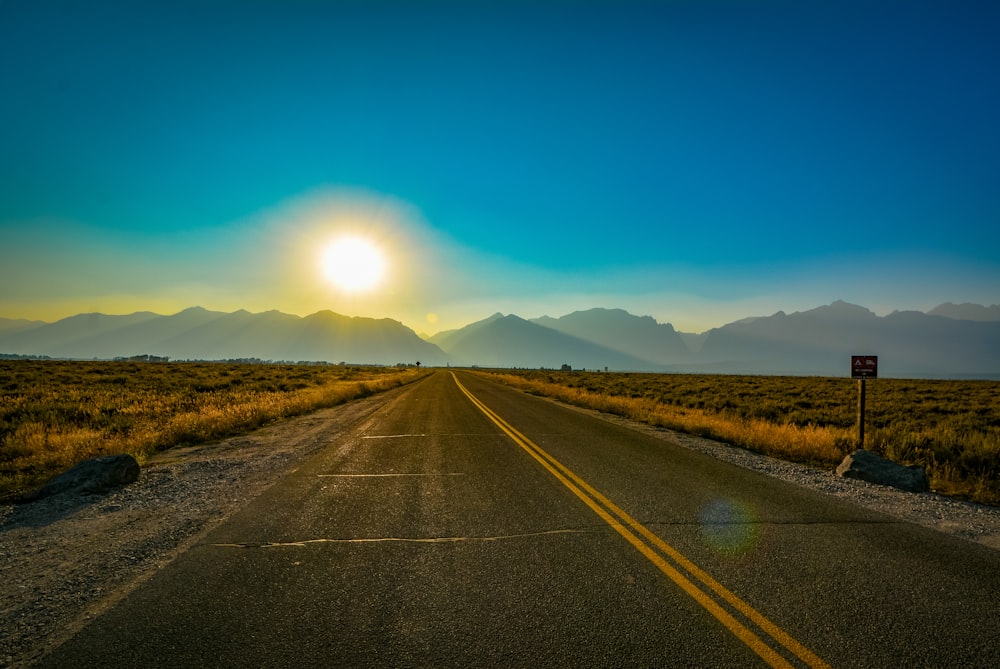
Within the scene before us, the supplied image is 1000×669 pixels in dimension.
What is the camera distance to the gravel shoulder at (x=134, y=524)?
12.6ft

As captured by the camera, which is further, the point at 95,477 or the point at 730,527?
the point at 95,477

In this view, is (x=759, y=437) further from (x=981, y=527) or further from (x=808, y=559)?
(x=808, y=559)

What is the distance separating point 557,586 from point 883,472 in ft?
24.4

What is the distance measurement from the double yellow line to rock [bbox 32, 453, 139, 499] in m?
7.30

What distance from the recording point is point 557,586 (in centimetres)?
414

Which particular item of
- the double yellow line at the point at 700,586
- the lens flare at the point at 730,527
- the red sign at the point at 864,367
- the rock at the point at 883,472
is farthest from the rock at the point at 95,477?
the red sign at the point at 864,367

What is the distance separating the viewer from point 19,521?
6164 mm

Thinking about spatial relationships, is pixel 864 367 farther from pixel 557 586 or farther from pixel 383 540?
pixel 383 540

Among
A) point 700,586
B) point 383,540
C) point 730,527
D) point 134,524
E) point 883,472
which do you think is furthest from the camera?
point 883,472

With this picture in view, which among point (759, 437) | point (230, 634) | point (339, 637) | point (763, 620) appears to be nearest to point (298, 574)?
point (230, 634)

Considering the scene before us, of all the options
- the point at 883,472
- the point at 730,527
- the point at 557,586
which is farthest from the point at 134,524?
the point at 883,472

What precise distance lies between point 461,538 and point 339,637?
2.17 m

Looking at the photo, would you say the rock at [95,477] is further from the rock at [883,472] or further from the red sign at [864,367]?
the red sign at [864,367]

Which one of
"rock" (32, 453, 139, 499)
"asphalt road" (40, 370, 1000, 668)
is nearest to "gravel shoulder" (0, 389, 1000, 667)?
"rock" (32, 453, 139, 499)
